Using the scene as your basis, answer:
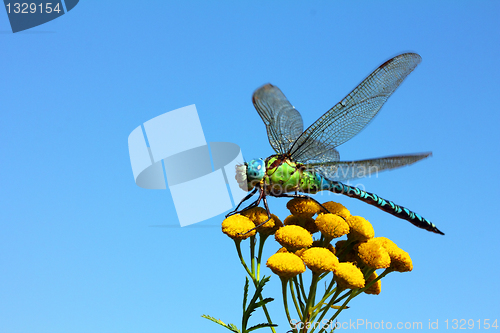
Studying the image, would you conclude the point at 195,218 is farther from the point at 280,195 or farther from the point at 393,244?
the point at 393,244

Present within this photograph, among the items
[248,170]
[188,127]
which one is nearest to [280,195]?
[248,170]

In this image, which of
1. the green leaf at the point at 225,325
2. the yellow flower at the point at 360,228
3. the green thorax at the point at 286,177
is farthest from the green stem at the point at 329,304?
the green thorax at the point at 286,177

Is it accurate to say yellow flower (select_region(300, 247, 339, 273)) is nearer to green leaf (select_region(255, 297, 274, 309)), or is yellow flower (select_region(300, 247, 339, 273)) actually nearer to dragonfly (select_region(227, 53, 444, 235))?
green leaf (select_region(255, 297, 274, 309))

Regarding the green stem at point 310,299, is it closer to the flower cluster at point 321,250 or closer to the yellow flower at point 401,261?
the flower cluster at point 321,250

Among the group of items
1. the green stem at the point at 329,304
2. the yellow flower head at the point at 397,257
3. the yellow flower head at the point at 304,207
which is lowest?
the green stem at the point at 329,304

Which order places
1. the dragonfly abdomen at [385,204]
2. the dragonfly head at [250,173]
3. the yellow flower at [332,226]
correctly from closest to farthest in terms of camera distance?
the yellow flower at [332,226] < the dragonfly head at [250,173] < the dragonfly abdomen at [385,204]

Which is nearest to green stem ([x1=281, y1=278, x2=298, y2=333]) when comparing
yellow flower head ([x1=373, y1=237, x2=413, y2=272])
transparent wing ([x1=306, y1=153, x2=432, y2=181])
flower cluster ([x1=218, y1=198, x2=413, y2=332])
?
flower cluster ([x1=218, y1=198, x2=413, y2=332])
